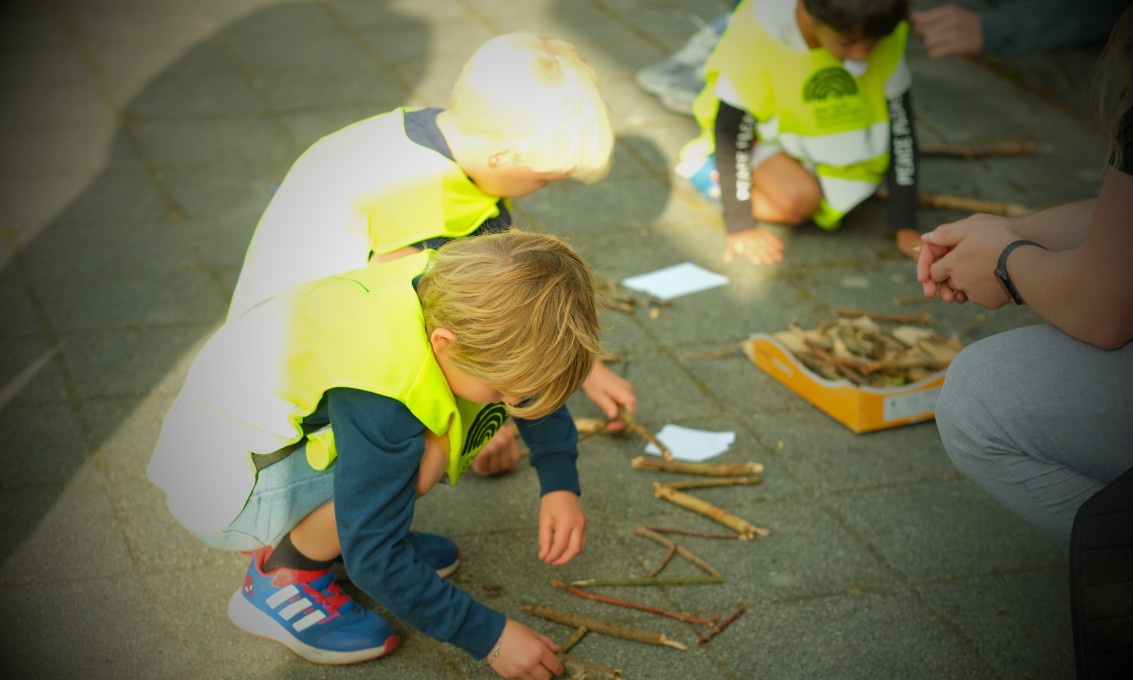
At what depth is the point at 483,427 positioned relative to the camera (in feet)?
8.03

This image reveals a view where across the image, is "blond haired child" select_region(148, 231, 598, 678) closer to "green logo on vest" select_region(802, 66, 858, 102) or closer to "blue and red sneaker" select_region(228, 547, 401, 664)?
"blue and red sneaker" select_region(228, 547, 401, 664)

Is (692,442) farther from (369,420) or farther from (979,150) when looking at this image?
(979,150)

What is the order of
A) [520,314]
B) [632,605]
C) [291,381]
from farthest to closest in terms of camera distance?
[632,605]
[291,381]
[520,314]

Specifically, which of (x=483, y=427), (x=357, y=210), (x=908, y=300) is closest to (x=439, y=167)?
(x=357, y=210)

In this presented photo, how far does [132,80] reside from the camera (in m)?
5.08

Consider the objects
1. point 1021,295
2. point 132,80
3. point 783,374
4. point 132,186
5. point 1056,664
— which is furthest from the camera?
point 132,80

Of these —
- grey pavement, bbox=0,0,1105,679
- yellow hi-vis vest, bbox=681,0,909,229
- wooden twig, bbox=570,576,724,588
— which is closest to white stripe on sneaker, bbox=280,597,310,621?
grey pavement, bbox=0,0,1105,679

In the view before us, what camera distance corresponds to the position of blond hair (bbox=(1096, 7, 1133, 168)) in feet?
5.77

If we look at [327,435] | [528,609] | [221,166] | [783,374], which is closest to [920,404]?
[783,374]

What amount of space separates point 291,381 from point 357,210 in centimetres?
72

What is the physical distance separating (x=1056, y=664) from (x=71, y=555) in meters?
2.37

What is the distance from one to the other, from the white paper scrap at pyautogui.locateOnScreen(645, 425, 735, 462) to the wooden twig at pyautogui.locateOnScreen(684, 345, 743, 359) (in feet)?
1.26

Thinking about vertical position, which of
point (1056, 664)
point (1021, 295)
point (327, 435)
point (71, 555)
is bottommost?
point (1056, 664)

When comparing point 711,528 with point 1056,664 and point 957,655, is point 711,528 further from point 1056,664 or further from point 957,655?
point 1056,664
